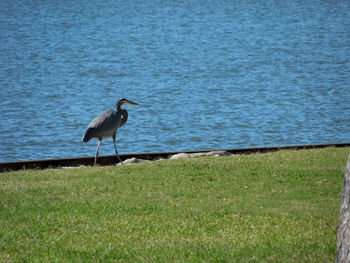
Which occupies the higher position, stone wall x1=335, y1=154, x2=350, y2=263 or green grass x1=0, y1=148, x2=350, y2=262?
stone wall x1=335, y1=154, x2=350, y2=263

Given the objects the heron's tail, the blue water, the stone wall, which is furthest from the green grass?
the blue water

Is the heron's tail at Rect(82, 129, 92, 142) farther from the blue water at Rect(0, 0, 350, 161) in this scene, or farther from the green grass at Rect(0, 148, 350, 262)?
the blue water at Rect(0, 0, 350, 161)

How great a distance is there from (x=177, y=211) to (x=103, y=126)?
18.1 ft

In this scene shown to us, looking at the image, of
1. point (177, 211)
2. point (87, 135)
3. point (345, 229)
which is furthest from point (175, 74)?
point (345, 229)

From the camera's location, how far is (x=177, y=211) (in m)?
9.15

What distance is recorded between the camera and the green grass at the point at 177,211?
24.0ft

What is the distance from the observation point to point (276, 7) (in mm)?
92188

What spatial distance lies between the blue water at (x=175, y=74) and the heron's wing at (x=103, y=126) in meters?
7.51

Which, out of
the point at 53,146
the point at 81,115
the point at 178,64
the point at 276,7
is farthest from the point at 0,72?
the point at 276,7

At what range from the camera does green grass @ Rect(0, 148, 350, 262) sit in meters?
7.30

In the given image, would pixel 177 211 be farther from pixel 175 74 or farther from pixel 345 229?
pixel 175 74

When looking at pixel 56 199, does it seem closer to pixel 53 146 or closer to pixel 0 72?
pixel 53 146

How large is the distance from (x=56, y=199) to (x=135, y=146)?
44.8ft

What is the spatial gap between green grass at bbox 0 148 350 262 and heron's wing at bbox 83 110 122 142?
1.45 m
